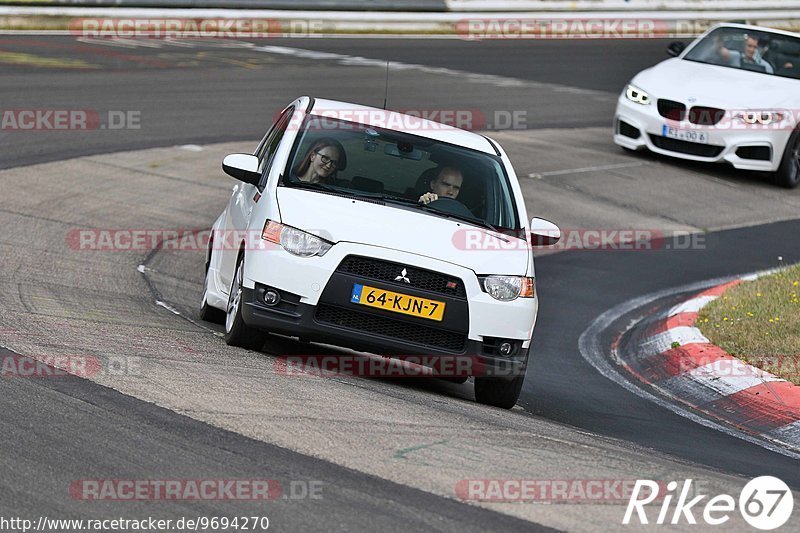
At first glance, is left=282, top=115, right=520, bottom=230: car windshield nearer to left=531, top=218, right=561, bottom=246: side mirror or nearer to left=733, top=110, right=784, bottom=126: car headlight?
left=531, top=218, right=561, bottom=246: side mirror

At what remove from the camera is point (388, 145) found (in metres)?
9.00

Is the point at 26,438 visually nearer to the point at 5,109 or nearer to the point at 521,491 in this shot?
the point at 521,491

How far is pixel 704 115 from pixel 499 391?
33.3 feet

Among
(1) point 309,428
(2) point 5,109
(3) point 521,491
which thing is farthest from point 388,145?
(2) point 5,109

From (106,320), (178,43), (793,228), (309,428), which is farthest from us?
(178,43)

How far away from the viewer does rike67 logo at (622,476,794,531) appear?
5.78m

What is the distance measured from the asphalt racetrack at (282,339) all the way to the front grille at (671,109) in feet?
2.61

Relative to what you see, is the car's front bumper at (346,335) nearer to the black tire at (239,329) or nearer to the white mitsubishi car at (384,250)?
the white mitsubishi car at (384,250)

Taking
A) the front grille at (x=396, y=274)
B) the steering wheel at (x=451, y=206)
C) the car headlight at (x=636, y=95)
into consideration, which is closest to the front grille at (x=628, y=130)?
the car headlight at (x=636, y=95)

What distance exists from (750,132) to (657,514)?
41.5 ft

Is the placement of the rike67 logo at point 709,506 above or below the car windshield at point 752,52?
below

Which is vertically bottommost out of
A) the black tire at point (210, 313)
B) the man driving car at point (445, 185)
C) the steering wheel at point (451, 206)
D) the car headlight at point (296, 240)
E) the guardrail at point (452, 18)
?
the guardrail at point (452, 18)

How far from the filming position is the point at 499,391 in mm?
8438

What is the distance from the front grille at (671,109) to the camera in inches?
699
